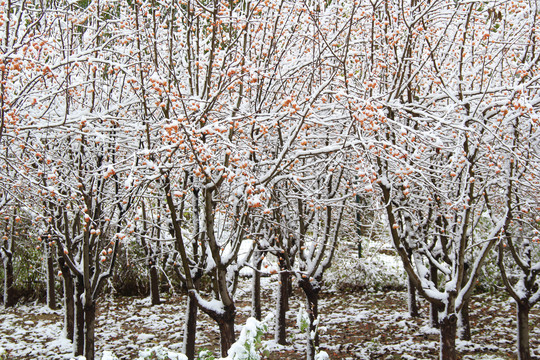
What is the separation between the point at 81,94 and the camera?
718 centimetres

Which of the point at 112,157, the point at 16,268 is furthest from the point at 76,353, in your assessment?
the point at 16,268

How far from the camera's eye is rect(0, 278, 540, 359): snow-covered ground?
8.02m

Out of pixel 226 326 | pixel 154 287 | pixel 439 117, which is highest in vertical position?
pixel 439 117

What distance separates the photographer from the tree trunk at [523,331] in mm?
6687

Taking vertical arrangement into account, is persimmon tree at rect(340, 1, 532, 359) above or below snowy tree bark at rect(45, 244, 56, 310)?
above

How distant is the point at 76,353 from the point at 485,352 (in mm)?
7420

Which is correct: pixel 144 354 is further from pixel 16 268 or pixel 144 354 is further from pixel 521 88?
pixel 16 268

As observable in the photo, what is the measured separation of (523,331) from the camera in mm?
6766

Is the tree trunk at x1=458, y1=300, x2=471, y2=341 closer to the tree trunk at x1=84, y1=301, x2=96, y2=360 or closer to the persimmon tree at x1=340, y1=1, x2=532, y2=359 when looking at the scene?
the persimmon tree at x1=340, y1=1, x2=532, y2=359

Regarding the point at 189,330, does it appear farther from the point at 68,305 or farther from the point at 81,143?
the point at 68,305

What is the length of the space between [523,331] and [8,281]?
42.9ft

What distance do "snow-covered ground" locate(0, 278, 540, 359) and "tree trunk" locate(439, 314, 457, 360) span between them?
186 centimetres

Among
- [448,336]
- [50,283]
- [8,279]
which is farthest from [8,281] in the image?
[448,336]

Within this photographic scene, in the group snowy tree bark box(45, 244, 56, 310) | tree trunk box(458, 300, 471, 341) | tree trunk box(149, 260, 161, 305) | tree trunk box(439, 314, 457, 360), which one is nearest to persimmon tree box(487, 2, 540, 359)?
tree trunk box(439, 314, 457, 360)
